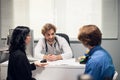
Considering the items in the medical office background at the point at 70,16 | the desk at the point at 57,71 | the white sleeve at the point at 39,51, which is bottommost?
the desk at the point at 57,71

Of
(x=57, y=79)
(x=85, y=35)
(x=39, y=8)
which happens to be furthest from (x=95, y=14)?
(x=85, y=35)

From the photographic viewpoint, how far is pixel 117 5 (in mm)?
3863

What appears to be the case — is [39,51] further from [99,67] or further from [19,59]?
[99,67]

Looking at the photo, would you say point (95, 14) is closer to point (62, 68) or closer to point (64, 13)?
point (64, 13)

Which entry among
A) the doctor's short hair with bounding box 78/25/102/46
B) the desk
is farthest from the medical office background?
the doctor's short hair with bounding box 78/25/102/46

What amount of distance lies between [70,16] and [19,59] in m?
2.17

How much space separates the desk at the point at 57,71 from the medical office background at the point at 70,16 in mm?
1750

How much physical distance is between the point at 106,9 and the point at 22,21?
1527 millimetres

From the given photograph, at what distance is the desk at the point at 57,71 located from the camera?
2221 mm

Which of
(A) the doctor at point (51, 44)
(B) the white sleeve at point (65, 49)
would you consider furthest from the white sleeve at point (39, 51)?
(B) the white sleeve at point (65, 49)

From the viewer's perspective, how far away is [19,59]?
6.56ft

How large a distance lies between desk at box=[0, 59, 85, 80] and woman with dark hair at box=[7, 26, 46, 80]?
0.26 meters

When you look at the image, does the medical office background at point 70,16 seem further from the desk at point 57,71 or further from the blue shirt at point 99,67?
the blue shirt at point 99,67

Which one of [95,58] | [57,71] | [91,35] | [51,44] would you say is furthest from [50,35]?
[95,58]
